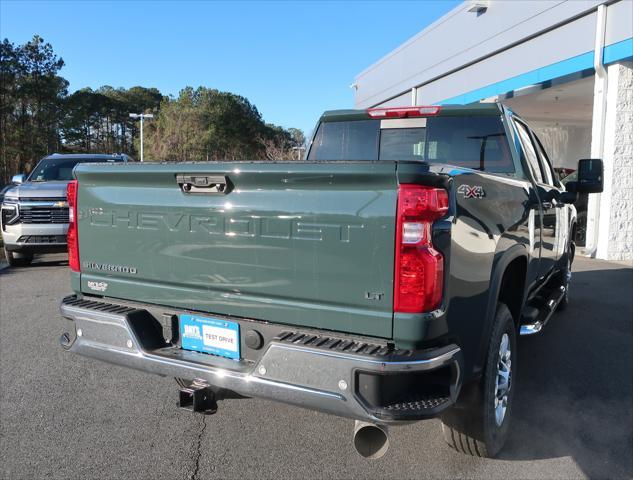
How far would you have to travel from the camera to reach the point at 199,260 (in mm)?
2955

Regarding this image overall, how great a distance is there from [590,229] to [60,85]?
4571 centimetres

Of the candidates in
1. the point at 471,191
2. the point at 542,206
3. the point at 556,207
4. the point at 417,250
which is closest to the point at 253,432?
the point at 417,250

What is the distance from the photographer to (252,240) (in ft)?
9.11

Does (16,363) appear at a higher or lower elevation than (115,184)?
lower

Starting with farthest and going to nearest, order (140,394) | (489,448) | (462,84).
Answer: (462,84), (140,394), (489,448)

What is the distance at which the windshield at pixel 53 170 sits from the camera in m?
10.8

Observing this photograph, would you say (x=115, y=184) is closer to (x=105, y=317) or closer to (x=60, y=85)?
(x=105, y=317)

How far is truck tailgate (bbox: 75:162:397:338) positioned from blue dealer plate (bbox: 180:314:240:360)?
70 millimetres

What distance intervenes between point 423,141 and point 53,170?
891 centimetres

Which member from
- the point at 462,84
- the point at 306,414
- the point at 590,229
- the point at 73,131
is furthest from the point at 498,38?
the point at 73,131

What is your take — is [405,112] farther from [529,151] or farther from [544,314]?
[544,314]

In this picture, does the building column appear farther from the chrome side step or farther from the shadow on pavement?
the chrome side step

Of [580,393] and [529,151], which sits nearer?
[580,393]

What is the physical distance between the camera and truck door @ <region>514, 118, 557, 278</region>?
433 cm
